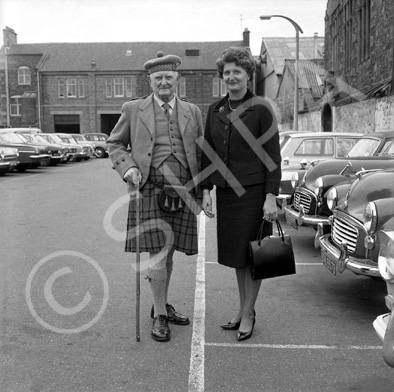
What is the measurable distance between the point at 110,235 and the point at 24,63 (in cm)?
4787

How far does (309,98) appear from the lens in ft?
113

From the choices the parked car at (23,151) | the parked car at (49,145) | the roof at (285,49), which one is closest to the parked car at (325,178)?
the parked car at (23,151)

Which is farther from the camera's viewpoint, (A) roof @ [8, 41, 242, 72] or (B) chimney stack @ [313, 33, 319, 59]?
(B) chimney stack @ [313, 33, 319, 59]

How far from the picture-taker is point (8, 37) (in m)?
52.4

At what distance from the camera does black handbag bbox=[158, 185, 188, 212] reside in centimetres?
389

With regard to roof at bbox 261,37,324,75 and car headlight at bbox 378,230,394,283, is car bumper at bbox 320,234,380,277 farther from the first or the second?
roof at bbox 261,37,324,75

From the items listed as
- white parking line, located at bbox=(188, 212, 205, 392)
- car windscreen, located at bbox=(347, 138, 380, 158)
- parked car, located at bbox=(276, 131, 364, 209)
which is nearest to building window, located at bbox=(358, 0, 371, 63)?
parked car, located at bbox=(276, 131, 364, 209)

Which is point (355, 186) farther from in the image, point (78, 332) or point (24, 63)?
point (24, 63)

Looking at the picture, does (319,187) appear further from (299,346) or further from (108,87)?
(108,87)

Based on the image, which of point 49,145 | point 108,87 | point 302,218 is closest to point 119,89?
point 108,87

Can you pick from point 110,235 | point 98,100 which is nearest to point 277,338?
point 110,235

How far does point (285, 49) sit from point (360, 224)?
46.5 metres

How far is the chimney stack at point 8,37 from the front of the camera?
52091 millimetres

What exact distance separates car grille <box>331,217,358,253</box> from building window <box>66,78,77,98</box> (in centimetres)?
4791
